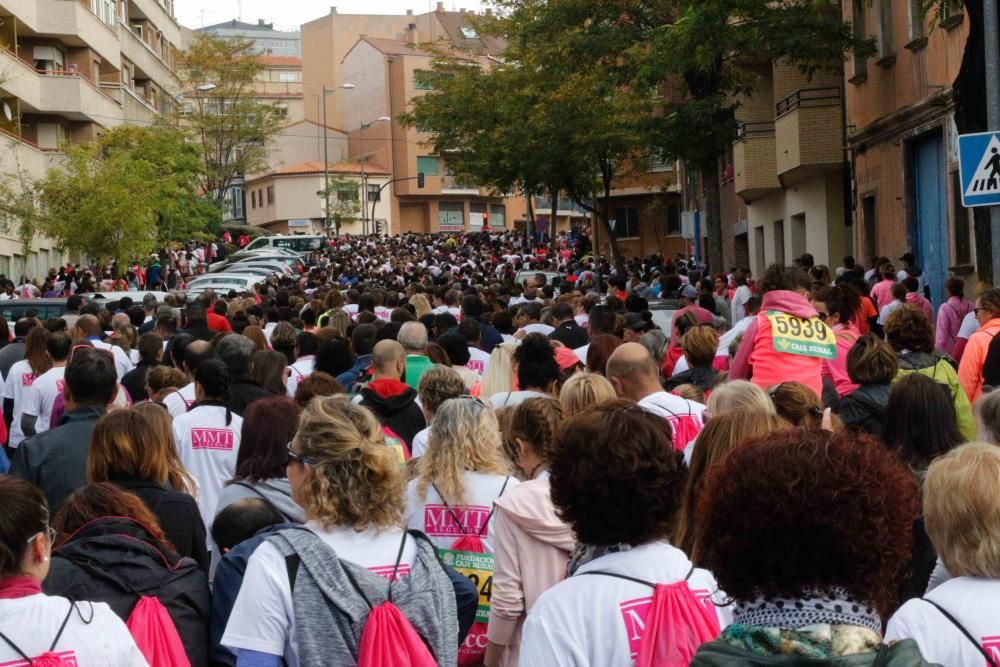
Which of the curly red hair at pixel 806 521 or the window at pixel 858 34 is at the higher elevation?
the window at pixel 858 34

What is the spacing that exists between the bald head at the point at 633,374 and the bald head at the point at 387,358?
153cm

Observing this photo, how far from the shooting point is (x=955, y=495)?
3.82m

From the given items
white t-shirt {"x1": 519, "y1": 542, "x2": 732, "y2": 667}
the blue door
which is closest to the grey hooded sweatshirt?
white t-shirt {"x1": 519, "y1": 542, "x2": 732, "y2": 667}

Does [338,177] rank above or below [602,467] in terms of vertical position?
above

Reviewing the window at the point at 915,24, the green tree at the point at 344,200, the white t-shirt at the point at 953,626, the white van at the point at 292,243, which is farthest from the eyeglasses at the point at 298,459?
the green tree at the point at 344,200

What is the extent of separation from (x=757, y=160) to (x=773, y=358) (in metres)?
30.0

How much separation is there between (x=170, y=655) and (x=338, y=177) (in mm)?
102662

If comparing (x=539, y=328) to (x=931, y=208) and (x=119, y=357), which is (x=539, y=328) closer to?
(x=119, y=357)

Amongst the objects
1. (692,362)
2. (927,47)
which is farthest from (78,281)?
(692,362)

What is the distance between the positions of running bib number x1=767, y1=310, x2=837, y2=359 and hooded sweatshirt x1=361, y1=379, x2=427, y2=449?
80.5 inches

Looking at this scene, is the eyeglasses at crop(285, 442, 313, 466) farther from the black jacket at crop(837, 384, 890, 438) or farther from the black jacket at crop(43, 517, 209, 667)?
the black jacket at crop(837, 384, 890, 438)

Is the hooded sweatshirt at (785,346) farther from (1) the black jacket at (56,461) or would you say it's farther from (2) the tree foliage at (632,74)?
(2) the tree foliage at (632,74)

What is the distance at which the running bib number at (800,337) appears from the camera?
8.98 meters

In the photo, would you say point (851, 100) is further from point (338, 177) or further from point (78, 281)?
point (338, 177)
